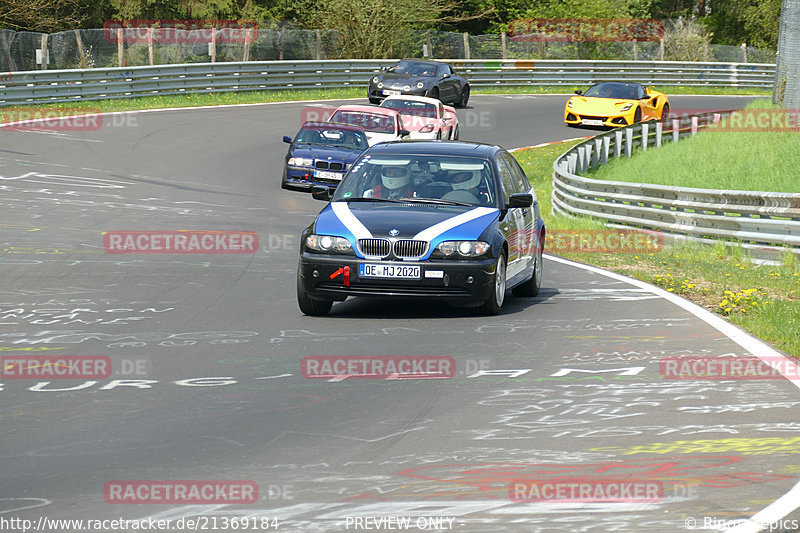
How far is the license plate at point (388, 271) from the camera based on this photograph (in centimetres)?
1122

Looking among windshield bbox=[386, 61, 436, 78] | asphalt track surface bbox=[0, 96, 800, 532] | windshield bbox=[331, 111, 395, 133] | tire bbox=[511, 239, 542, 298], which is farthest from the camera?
windshield bbox=[386, 61, 436, 78]

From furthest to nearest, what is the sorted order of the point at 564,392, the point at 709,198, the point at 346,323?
the point at 709,198, the point at 346,323, the point at 564,392

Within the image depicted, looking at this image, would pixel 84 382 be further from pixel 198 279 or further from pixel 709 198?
pixel 709 198

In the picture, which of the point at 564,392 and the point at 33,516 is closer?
the point at 33,516

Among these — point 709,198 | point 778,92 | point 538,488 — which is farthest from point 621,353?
point 778,92

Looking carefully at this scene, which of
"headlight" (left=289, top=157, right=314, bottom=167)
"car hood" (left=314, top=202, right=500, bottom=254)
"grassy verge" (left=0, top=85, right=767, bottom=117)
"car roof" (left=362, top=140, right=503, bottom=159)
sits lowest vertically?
"grassy verge" (left=0, top=85, right=767, bottom=117)

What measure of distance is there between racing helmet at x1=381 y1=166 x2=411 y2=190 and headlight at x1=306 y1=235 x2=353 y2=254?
1.11 meters

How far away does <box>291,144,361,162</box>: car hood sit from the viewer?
2470 centimetres

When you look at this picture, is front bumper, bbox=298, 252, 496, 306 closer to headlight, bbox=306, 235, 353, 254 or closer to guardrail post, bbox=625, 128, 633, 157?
headlight, bbox=306, 235, 353, 254

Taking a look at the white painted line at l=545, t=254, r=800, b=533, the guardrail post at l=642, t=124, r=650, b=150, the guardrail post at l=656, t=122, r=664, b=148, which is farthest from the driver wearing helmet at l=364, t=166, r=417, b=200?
the guardrail post at l=656, t=122, r=664, b=148

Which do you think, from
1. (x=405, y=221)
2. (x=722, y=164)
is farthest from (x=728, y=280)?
(x=722, y=164)

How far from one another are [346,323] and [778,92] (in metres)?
26.0

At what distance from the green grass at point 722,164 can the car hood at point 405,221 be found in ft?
46.4

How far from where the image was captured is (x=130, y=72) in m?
38.2
